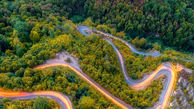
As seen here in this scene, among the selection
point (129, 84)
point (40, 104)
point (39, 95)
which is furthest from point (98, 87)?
point (40, 104)

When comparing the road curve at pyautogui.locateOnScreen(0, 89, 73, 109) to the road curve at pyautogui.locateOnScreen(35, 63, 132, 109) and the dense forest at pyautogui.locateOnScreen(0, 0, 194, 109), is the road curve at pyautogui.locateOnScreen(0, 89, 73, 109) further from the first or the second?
the road curve at pyautogui.locateOnScreen(35, 63, 132, 109)

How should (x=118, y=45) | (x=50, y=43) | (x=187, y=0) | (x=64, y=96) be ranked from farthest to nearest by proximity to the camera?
(x=187, y=0), (x=118, y=45), (x=50, y=43), (x=64, y=96)

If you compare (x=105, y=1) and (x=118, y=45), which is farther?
(x=105, y=1)

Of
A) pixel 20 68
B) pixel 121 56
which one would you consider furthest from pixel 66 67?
pixel 121 56

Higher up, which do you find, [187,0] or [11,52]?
[187,0]

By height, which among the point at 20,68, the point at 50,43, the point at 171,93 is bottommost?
the point at 171,93

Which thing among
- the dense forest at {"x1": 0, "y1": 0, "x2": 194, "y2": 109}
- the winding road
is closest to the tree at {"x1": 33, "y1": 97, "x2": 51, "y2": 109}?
the dense forest at {"x1": 0, "y1": 0, "x2": 194, "y2": 109}

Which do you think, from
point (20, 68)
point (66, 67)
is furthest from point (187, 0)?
point (20, 68)

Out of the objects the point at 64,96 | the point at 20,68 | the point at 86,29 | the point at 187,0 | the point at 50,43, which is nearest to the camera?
the point at 64,96

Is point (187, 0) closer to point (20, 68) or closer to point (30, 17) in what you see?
point (30, 17)
